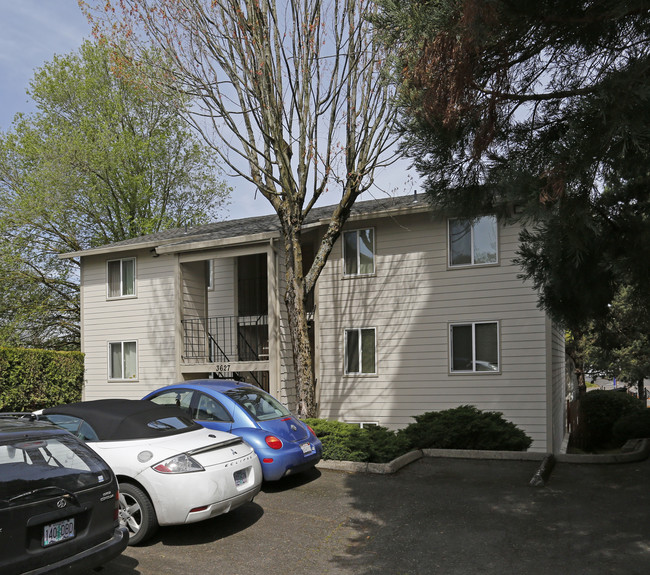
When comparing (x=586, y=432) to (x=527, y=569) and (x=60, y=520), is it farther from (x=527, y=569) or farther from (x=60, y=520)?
(x=60, y=520)

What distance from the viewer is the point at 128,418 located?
6.91 metres

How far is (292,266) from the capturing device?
13.5 metres

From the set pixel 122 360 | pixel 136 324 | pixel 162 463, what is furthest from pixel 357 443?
pixel 122 360

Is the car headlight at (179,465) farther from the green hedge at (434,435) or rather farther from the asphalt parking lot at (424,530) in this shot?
the green hedge at (434,435)

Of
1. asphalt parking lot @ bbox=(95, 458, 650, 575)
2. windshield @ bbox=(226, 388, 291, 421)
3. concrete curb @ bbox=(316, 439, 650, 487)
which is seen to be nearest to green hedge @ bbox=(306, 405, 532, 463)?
concrete curb @ bbox=(316, 439, 650, 487)

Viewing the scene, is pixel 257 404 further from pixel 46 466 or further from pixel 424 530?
pixel 46 466

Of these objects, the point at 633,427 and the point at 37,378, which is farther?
the point at 37,378

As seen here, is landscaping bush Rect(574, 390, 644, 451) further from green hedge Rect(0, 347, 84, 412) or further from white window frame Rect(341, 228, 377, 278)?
green hedge Rect(0, 347, 84, 412)

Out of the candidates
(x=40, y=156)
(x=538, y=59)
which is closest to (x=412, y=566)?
(x=538, y=59)

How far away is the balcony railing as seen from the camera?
17859 mm

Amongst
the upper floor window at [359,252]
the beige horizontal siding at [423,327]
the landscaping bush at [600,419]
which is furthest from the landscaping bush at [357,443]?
the landscaping bush at [600,419]

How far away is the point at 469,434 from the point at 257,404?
448 centimetres

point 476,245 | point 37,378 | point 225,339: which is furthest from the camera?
point 225,339

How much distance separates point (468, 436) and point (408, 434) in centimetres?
119
